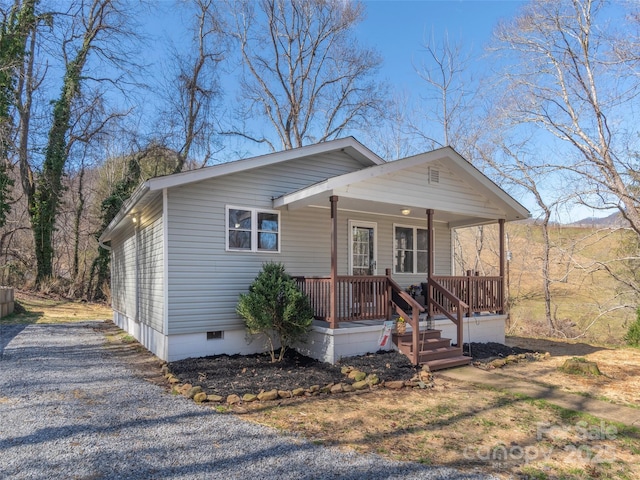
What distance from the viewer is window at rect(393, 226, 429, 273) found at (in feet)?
34.5

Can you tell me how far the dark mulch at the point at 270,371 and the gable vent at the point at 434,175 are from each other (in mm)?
3643

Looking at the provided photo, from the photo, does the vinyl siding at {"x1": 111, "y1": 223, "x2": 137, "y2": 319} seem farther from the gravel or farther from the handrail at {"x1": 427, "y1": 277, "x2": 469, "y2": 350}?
the handrail at {"x1": 427, "y1": 277, "x2": 469, "y2": 350}

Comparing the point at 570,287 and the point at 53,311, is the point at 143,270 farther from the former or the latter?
the point at 570,287

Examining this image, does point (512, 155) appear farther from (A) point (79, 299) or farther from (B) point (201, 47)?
(A) point (79, 299)

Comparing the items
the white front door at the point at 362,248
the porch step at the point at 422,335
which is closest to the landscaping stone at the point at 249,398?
the porch step at the point at 422,335

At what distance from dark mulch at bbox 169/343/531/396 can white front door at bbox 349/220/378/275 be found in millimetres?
2729

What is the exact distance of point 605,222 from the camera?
44.9 ft

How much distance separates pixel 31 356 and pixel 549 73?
16.1m

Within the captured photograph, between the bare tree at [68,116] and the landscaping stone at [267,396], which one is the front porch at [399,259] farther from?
the bare tree at [68,116]

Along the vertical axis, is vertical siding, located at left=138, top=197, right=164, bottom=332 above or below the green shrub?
above

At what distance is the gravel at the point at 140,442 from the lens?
10.8ft

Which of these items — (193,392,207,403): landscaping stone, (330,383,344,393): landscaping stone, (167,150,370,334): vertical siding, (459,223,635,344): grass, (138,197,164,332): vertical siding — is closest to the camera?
(193,392,207,403): landscaping stone

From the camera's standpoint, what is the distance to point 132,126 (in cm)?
1970

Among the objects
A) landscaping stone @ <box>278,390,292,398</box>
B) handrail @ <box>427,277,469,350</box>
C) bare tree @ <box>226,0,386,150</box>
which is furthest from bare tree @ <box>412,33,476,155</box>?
landscaping stone @ <box>278,390,292,398</box>
